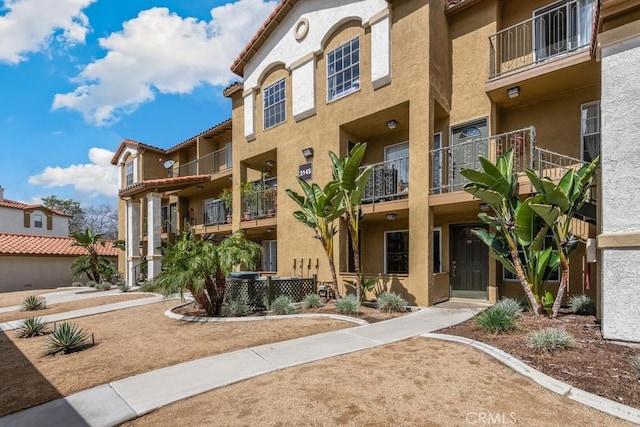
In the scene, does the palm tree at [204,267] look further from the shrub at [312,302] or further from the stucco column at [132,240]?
the stucco column at [132,240]

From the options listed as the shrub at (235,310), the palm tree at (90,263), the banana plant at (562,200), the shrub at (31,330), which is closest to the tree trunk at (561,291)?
the banana plant at (562,200)

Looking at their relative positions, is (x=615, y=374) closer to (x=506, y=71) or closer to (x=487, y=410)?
(x=487, y=410)

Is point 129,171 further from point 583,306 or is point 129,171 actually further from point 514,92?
point 583,306

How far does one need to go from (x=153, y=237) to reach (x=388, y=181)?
1321 cm

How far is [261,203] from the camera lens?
1647 cm

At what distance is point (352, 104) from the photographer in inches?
504

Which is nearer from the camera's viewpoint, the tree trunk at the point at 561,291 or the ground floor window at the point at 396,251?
the tree trunk at the point at 561,291

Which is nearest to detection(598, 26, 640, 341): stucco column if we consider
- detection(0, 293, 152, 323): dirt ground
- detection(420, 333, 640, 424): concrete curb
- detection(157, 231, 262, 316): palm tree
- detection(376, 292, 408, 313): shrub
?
detection(420, 333, 640, 424): concrete curb

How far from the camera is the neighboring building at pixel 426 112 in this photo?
10.2 meters

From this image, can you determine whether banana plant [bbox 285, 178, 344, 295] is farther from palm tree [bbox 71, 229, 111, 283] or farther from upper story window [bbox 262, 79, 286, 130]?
palm tree [bbox 71, 229, 111, 283]

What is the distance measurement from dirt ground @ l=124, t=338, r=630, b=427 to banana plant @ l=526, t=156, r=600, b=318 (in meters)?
3.66

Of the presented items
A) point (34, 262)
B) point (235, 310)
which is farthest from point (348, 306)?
point (34, 262)

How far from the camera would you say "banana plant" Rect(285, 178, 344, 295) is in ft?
35.0

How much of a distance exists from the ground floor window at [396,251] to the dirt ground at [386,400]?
24.1 ft
